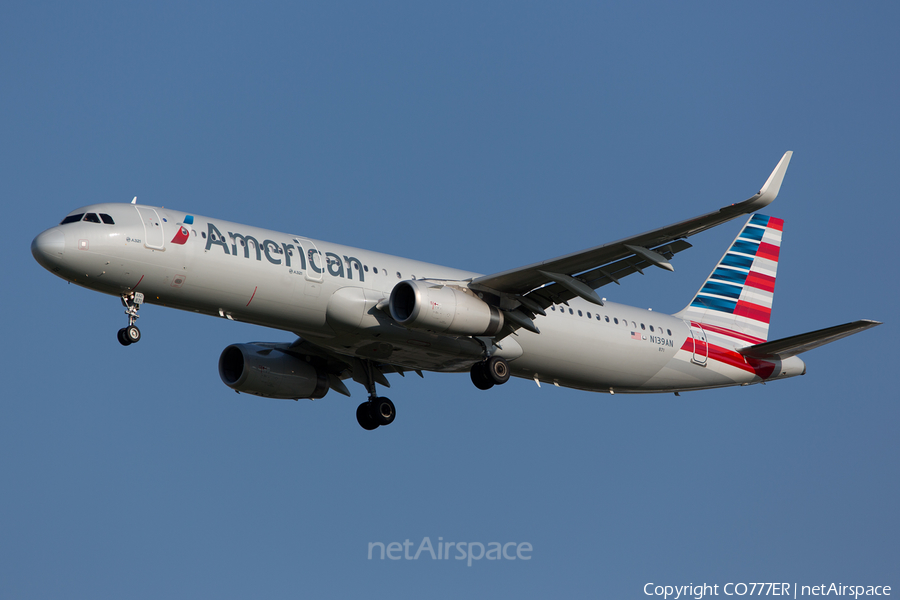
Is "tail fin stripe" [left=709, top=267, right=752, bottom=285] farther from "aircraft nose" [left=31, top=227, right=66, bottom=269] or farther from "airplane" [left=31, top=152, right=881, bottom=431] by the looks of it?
"aircraft nose" [left=31, top=227, right=66, bottom=269]

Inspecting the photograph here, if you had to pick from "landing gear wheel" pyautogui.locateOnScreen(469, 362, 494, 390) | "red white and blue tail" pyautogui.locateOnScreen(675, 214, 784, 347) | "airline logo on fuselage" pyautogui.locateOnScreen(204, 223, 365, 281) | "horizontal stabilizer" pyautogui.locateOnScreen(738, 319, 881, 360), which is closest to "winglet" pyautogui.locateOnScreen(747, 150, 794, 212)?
"horizontal stabilizer" pyautogui.locateOnScreen(738, 319, 881, 360)

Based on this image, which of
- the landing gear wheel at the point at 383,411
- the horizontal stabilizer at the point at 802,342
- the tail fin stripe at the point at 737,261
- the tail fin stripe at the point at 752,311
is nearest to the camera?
the horizontal stabilizer at the point at 802,342

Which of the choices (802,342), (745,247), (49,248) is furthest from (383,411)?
(745,247)

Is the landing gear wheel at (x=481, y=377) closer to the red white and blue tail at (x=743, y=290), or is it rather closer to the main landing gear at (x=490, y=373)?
the main landing gear at (x=490, y=373)

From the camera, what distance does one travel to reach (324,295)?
28.4 meters

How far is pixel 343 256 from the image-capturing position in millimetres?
29328

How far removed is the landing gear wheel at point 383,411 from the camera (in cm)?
3447

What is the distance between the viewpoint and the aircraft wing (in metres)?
24.6

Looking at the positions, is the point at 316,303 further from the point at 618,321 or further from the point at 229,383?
the point at 618,321

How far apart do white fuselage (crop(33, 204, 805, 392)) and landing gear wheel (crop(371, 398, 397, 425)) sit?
272 cm

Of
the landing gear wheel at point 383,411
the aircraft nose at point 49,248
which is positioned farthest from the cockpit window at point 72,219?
the landing gear wheel at point 383,411

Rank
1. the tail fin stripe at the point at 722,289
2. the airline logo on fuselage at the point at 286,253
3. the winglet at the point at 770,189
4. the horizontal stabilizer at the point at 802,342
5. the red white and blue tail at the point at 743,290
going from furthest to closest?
the tail fin stripe at the point at 722,289 < the red white and blue tail at the point at 743,290 < the horizontal stabilizer at the point at 802,342 < the airline logo on fuselage at the point at 286,253 < the winglet at the point at 770,189

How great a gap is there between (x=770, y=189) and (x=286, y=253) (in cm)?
1301

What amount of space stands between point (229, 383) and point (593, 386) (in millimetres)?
12382
